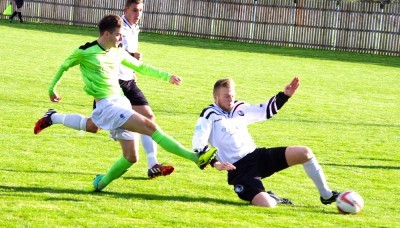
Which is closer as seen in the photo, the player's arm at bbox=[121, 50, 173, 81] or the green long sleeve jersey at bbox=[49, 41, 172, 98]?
the green long sleeve jersey at bbox=[49, 41, 172, 98]

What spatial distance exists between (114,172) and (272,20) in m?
27.9

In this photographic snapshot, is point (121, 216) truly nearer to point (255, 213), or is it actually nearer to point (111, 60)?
point (255, 213)

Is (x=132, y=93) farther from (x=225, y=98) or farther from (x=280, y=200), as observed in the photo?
(x=280, y=200)

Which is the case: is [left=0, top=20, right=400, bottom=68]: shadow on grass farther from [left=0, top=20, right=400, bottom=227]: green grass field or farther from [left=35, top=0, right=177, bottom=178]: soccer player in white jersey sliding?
[left=35, top=0, right=177, bottom=178]: soccer player in white jersey sliding

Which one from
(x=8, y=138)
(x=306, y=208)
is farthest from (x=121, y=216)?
(x=8, y=138)

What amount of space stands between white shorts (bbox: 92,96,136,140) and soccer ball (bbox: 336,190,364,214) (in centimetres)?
217

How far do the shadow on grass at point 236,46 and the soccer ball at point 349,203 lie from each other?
22.5 m

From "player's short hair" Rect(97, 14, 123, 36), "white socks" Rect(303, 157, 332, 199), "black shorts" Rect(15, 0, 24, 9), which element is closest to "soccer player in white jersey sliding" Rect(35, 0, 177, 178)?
"player's short hair" Rect(97, 14, 123, 36)

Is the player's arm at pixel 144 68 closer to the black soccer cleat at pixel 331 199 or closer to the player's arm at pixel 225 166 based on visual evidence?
the player's arm at pixel 225 166

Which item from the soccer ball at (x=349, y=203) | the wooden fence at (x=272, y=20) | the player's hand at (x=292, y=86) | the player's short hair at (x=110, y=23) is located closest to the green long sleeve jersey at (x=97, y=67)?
the player's short hair at (x=110, y=23)

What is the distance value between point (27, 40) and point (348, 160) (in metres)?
20.8

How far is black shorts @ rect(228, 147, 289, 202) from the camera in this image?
911 cm

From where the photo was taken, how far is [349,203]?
28.6 feet

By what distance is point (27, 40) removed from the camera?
31.5 m
